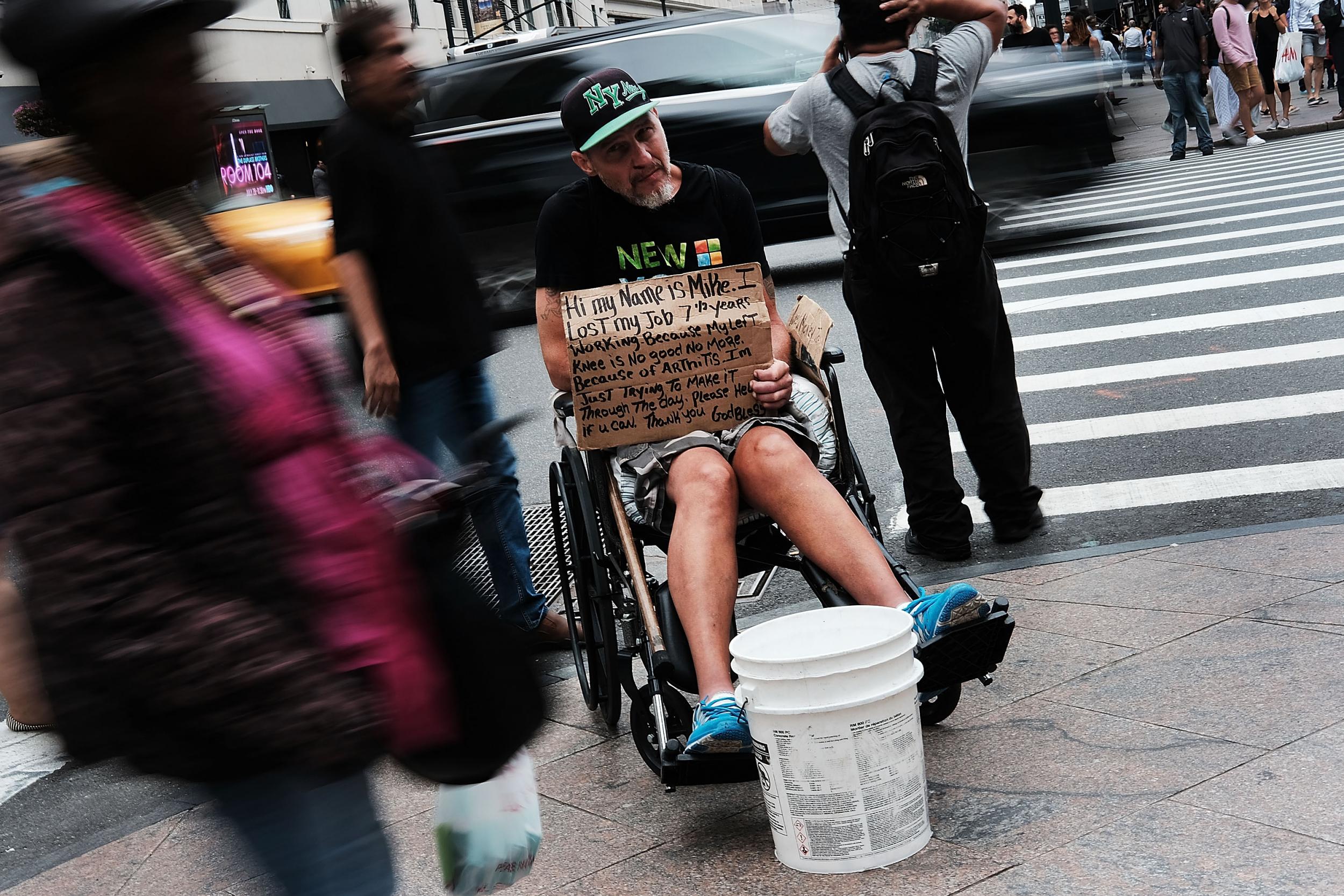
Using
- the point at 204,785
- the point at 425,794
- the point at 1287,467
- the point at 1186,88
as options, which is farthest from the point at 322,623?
the point at 1186,88

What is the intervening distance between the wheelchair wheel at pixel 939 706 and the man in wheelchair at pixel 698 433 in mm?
352

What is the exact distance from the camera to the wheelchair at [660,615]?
124 inches

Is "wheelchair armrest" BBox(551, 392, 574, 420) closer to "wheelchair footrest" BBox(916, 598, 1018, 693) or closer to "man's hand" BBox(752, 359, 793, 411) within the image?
"man's hand" BBox(752, 359, 793, 411)

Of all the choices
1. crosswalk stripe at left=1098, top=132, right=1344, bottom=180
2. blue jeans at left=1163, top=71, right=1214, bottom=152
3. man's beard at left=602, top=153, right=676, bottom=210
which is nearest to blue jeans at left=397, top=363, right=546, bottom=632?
man's beard at left=602, top=153, right=676, bottom=210

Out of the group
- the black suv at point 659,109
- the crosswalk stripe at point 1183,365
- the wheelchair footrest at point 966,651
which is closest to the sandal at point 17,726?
the wheelchair footrest at point 966,651

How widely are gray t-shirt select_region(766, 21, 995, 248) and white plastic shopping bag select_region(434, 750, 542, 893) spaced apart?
3.46 meters

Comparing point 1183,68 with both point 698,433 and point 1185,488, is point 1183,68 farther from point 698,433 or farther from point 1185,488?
point 698,433

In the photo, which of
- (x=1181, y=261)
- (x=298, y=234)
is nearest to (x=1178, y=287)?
(x=1181, y=261)

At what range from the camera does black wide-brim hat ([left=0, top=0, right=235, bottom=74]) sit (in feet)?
4.99

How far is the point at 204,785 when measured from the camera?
1.61 metres

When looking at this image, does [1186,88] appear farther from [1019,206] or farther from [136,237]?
[136,237]

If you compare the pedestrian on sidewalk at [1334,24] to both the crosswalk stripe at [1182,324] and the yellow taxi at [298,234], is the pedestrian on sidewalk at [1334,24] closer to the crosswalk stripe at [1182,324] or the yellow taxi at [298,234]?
the crosswalk stripe at [1182,324]

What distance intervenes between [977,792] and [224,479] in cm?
218

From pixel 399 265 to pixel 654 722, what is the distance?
5.77 ft
